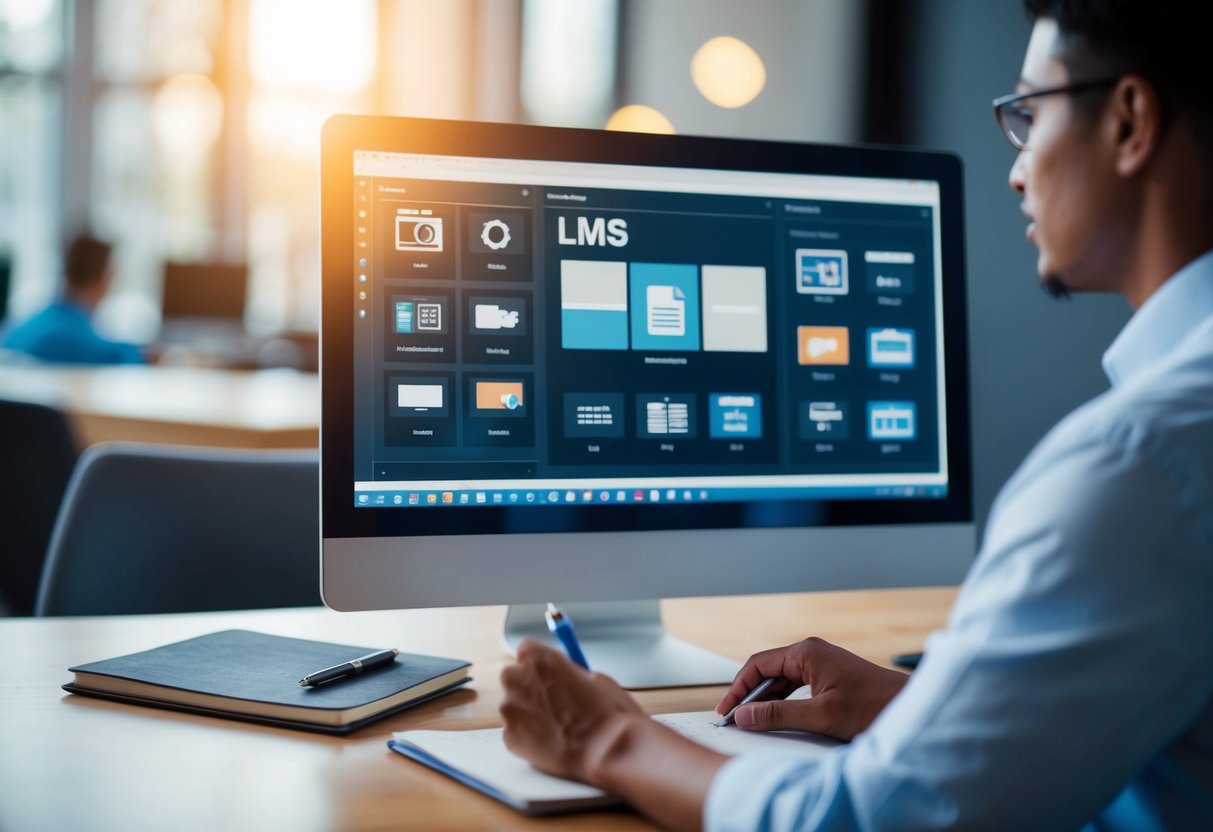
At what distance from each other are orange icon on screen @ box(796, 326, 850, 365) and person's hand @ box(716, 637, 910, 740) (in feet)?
1.16

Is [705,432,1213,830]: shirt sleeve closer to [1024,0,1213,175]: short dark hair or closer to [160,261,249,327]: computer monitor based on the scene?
[1024,0,1213,175]: short dark hair

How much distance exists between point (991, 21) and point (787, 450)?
154 centimetres

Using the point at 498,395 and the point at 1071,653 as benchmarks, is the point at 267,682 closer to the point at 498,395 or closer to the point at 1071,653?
the point at 498,395

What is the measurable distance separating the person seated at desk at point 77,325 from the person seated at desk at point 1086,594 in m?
4.83

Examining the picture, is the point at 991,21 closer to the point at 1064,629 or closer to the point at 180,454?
the point at 180,454

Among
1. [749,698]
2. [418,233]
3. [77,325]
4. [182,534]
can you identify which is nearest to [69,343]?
[77,325]

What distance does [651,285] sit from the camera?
4.01ft

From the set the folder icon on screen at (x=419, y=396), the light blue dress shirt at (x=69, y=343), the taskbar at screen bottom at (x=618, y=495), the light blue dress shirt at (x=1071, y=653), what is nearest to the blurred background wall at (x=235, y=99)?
the light blue dress shirt at (x=69, y=343)

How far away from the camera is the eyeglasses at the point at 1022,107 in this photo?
798 mm

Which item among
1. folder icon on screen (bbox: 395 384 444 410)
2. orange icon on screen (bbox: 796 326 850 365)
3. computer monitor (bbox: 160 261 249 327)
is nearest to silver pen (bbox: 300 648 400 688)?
folder icon on screen (bbox: 395 384 444 410)

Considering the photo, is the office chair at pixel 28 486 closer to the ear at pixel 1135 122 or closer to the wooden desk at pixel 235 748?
the wooden desk at pixel 235 748

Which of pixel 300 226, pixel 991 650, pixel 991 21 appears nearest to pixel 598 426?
pixel 991 650

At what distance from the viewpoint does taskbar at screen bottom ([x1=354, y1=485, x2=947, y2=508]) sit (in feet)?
3.75

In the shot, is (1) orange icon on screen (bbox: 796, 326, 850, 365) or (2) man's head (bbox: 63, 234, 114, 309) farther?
(2) man's head (bbox: 63, 234, 114, 309)
